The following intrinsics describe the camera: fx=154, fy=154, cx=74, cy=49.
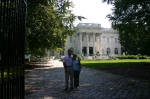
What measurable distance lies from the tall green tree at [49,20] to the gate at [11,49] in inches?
322

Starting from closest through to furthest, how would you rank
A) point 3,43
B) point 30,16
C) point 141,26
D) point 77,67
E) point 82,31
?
point 3,43 < point 77,67 < point 30,16 < point 141,26 < point 82,31

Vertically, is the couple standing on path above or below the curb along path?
above

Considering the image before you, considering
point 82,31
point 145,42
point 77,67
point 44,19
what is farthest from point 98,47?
point 77,67

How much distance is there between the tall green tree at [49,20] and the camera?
1241cm

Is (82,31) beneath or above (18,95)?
above

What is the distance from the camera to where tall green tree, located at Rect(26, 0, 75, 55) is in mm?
12414

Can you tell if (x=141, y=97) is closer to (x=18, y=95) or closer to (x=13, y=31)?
(x=18, y=95)

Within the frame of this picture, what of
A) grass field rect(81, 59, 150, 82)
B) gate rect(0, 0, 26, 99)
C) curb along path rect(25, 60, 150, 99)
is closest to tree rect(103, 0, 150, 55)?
grass field rect(81, 59, 150, 82)

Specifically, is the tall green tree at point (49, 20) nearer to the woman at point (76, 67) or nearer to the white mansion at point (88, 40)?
the woman at point (76, 67)

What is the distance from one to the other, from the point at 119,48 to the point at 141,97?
3447 inches

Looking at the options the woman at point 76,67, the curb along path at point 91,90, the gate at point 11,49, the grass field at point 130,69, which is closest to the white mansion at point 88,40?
the grass field at point 130,69

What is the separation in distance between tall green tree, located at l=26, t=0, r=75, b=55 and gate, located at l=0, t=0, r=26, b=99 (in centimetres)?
818

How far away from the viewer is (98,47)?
7944cm

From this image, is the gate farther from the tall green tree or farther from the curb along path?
the tall green tree
